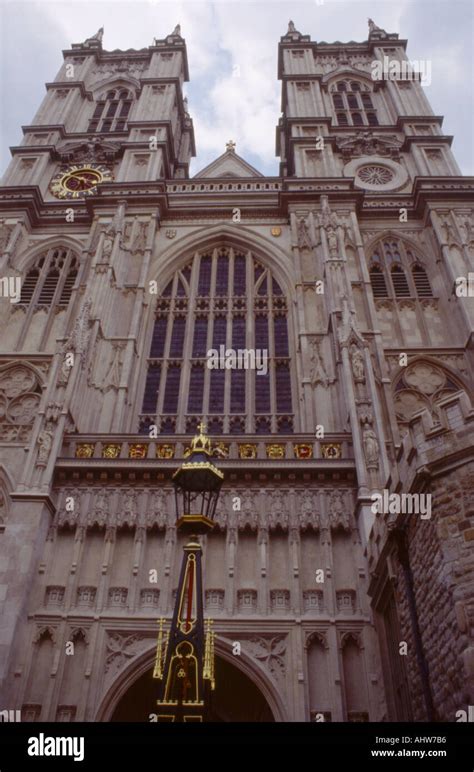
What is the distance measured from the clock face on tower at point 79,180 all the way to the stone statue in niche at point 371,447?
1871cm

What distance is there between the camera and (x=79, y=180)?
97.8ft

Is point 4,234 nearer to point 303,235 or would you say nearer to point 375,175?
point 303,235

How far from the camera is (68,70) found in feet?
122

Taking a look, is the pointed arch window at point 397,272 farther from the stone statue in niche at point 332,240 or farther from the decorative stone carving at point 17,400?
the decorative stone carving at point 17,400

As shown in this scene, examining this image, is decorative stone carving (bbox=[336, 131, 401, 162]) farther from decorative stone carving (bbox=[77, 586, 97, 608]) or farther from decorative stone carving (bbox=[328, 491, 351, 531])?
decorative stone carving (bbox=[77, 586, 97, 608])

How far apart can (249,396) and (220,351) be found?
2.33 metres

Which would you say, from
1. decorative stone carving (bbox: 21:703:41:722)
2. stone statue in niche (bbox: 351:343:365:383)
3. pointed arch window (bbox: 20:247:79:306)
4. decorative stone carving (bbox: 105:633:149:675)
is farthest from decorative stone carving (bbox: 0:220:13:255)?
decorative stone carving (bbox: 21:703:41:722)

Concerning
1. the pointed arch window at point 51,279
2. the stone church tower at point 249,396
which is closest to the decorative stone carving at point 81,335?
the stone church tower at point 249,396

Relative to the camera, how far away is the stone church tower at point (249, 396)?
40.7 ft

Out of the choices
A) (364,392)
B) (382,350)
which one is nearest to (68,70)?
(382,350)

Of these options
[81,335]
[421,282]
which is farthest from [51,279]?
[421,282]
